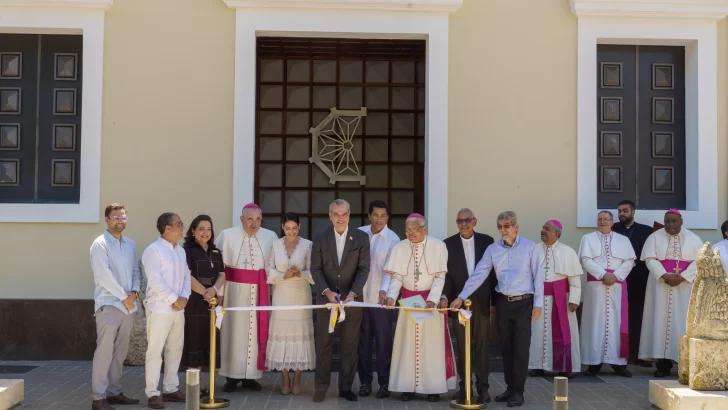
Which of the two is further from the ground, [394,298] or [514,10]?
[514,10]

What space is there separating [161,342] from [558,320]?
4.46m

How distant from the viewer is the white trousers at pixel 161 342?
316 inches

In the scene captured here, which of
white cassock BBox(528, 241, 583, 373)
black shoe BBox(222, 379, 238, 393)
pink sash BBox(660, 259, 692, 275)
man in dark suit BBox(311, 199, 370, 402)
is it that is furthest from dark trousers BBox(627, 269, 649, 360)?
black shoe BBox(222, 379, 238, 393)

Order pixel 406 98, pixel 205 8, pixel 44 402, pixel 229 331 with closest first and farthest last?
pixel 44 402
pixel 229 331
pixel 205 8
pixel 406 98

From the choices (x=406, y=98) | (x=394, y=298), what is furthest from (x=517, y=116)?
(x=394, y=298)

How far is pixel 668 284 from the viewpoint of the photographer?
32.8 feet

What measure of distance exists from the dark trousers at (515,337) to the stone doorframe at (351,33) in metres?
2.30

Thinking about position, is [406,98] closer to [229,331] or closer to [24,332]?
[229,331]

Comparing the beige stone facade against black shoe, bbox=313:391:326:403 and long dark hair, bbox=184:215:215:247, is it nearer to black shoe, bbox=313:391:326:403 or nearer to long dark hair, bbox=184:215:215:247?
long dark hair, bbox=184:215:215:247

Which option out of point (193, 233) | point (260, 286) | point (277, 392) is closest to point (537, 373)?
point (277, 392)

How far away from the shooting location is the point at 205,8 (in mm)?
10555

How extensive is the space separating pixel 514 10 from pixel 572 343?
13.4ft

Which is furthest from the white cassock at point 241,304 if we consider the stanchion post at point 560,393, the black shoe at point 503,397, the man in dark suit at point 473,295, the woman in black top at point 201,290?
the stanchion post at point 560,393

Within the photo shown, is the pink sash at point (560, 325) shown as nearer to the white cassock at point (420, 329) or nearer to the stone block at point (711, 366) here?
the white cassock at point (420, 329)
